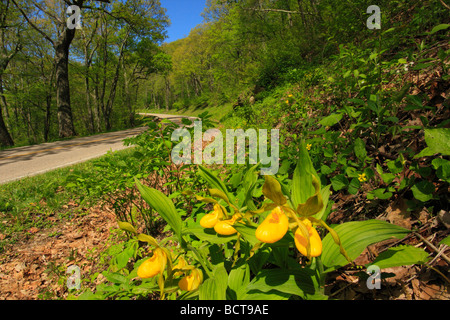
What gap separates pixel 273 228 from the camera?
0.75m

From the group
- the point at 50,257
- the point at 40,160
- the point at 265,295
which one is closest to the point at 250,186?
the point at 265,295

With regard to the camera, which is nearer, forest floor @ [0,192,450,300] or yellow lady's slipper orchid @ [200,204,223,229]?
yellow lady's slipper orchid @ [200,204,223,229]

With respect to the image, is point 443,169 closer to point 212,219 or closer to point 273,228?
point 273,228

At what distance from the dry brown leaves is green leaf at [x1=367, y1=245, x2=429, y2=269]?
2822 mm

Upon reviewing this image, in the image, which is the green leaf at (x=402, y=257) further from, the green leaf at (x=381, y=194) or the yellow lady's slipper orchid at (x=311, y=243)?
the green leaf at (x=381, y=194)

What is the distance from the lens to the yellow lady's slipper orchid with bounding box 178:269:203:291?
Answer: 1.00 meters

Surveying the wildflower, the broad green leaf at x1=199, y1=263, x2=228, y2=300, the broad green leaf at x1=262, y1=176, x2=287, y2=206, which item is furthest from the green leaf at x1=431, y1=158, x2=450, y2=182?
the broad green leaf at x1=199, y1=263, x2=228, y2=300

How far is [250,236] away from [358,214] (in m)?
1.21

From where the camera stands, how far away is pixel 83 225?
323cm

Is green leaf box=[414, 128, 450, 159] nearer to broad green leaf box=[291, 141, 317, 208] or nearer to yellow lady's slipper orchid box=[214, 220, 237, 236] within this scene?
broad green leaf box=[291, 141, 317, 208]

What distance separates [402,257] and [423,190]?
0.66 metres

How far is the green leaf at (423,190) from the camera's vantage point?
126 cm

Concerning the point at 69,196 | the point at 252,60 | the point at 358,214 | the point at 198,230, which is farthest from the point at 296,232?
the point at 252,60
